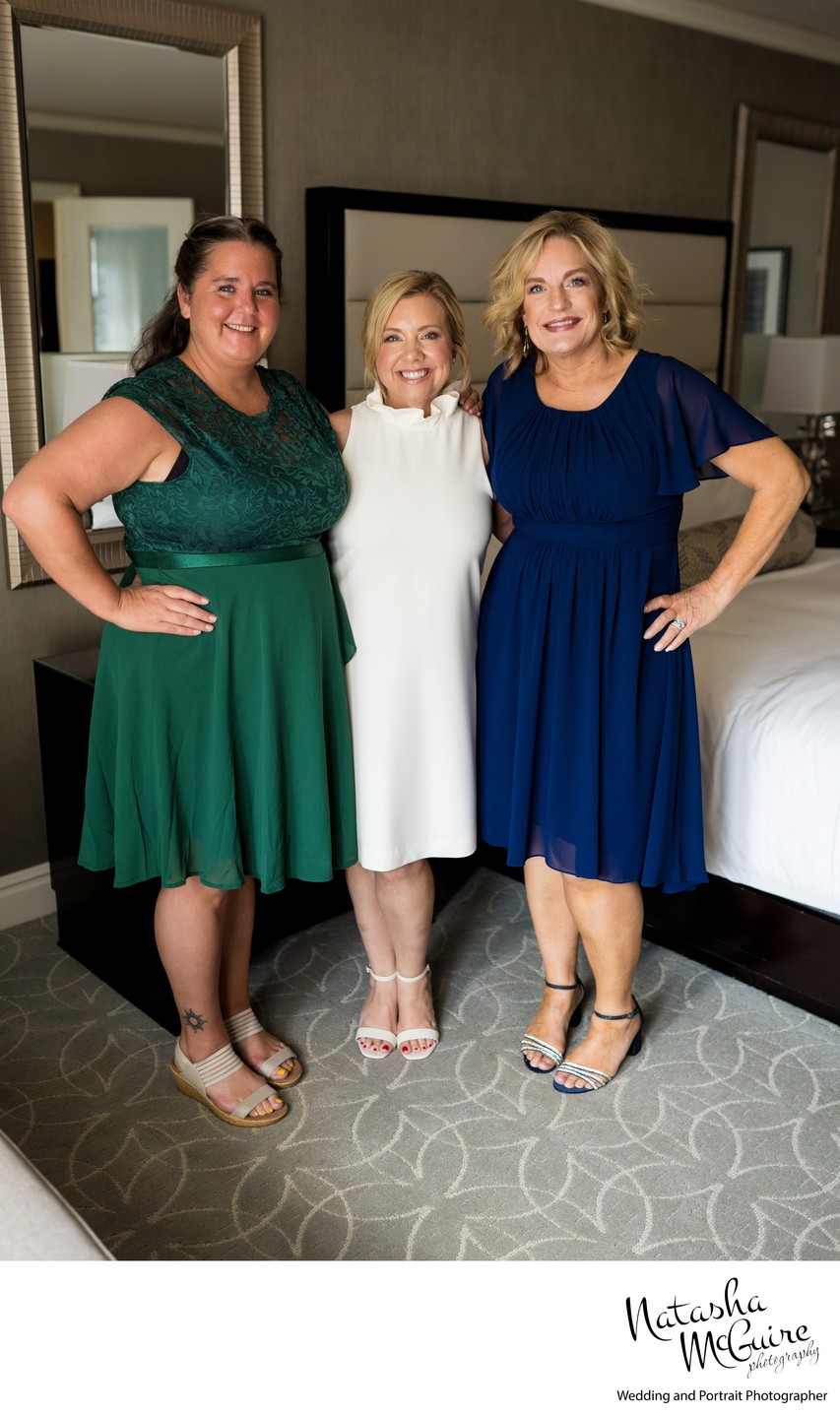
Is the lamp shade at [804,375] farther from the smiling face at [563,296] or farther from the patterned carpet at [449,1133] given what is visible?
the smiling face at [563,296]

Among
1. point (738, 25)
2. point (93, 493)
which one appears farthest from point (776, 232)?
point (93, 493)

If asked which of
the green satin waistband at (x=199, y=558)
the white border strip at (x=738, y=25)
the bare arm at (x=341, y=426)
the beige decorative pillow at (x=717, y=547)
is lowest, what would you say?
the beige decorative pillow at (x=717, y=547)

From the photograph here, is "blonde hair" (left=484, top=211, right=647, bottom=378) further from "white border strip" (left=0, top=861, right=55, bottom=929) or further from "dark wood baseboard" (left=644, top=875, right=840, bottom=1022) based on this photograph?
"white border strip" (left=0, top=861, right=55, bottom=929)

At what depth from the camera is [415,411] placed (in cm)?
211

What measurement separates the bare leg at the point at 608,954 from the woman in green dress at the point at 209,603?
499 mm

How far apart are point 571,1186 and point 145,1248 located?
713 mm

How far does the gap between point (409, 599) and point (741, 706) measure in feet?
2.77

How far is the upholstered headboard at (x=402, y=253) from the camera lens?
10.2 ft

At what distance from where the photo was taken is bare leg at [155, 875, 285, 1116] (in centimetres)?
216

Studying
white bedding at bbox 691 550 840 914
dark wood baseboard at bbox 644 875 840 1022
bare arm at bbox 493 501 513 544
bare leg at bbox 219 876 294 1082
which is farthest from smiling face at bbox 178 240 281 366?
dark wood baseboard at bbox 644 875 840 1022

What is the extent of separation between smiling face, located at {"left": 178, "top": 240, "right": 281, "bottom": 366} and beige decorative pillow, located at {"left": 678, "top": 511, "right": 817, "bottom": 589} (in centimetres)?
161

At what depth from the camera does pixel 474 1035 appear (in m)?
2.52

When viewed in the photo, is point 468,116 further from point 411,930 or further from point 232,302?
point 411,930

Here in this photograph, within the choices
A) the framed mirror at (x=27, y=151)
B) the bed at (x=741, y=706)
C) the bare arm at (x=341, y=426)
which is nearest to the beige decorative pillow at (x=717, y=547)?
the bed at (x=741, y=706)
